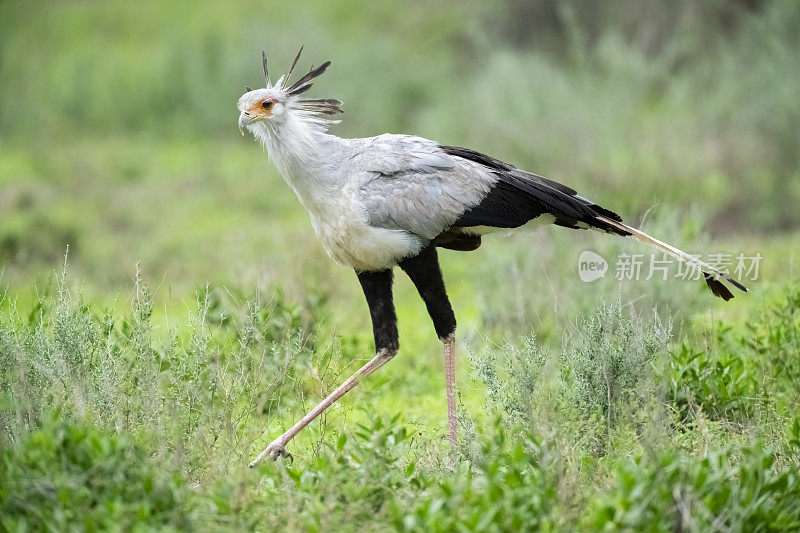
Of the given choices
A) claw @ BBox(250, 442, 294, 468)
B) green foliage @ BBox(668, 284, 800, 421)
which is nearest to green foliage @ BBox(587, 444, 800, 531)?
green foliage @ BBox(668, 284, 800, 421)

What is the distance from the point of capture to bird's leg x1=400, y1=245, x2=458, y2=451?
14.3 feet

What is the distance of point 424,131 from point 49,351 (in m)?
9.60

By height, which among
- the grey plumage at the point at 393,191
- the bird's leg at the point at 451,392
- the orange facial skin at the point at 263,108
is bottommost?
the bird's leg at the point at 451,392

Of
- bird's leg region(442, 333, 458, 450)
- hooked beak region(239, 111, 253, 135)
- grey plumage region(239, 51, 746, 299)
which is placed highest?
hooked beak region(239, 111, 253, 135)

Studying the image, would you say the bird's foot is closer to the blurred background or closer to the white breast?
the white breast

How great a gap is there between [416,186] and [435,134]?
8.46m

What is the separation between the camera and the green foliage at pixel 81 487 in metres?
3.08

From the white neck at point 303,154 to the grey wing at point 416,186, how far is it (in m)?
0.15

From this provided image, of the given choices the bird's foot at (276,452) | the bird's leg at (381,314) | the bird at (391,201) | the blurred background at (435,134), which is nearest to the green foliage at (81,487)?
the bird's foot at (276,452)

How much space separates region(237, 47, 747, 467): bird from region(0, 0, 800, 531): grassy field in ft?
1.12

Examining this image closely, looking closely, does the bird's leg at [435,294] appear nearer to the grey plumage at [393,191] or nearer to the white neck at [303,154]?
the grey plumage at [393,191]

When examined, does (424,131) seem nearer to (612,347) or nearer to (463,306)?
(463,306)

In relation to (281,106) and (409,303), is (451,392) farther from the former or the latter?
(409,303)

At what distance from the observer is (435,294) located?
14.6 ft
